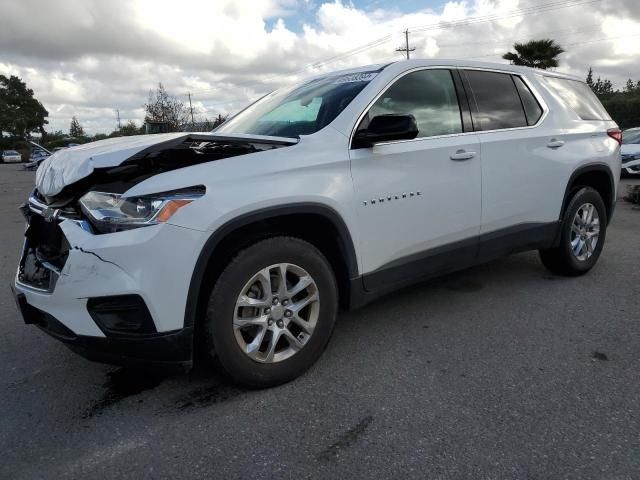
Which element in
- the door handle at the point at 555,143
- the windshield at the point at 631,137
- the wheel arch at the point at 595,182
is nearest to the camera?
the door handle at the point at 555,143

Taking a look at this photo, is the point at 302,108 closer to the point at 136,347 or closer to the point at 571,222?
the point at 136,347

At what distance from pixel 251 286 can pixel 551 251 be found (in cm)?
313

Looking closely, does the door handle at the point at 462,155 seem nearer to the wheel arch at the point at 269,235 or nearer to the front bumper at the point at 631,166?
the wheel arch at the point at 269,235

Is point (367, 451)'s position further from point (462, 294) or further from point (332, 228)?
point (462, 294)

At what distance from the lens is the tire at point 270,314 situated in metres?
2.55

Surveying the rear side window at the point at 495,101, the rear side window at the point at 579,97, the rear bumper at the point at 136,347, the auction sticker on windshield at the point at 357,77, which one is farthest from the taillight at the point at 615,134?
the rear bumper at the point at 136,347

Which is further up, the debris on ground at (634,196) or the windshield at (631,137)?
the windshield at (631,137)

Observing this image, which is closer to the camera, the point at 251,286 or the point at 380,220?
the point at 251,286

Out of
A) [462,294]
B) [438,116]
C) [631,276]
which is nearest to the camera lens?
[438,116]

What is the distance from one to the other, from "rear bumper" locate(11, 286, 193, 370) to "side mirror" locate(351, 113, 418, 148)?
58.4 inches

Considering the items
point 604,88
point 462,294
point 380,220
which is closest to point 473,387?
point 380,220

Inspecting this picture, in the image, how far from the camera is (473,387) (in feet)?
9.12

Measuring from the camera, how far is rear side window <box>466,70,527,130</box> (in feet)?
12.3

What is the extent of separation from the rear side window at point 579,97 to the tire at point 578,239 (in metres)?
0.71
